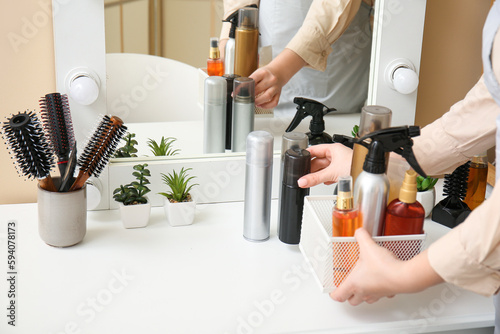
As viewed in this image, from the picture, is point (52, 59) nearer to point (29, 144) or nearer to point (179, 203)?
point (29, 144)

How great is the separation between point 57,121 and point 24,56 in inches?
6.6

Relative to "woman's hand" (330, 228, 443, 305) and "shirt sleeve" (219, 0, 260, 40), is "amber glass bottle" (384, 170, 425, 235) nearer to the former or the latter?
"woman's hand" (330, 228, 443, 305)

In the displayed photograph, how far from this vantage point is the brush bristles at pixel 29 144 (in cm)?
93

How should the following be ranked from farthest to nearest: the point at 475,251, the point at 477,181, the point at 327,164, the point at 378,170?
the point at 477,181
the point at 327,164
the point at 378,170
the point at 475,251

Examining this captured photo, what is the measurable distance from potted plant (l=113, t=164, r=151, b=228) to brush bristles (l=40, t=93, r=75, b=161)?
0.13 metres

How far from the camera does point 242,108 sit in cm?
120

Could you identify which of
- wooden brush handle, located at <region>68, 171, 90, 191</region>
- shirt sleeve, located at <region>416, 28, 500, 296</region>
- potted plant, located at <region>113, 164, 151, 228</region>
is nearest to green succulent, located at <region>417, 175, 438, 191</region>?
shirt sleeve, located at <region>416, 28, 500, 296</region>

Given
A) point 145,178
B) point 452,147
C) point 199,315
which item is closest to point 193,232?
point 145,178

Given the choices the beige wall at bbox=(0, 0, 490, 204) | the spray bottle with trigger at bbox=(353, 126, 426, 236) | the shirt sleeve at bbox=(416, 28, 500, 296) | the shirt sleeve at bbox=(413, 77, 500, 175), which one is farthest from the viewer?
the beige wall at bbox=(0, 0, 490, 204)

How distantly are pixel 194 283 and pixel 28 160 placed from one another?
1.11ft

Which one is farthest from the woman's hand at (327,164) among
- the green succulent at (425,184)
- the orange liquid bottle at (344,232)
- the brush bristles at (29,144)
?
the brush bristles at (29,144)

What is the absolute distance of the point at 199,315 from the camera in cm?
89

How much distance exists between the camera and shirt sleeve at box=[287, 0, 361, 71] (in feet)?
3.99

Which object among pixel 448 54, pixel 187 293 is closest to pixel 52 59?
pixel 187 293
